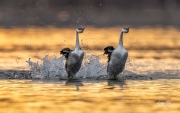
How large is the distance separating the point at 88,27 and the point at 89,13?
961cm

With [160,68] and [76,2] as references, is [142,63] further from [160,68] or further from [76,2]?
[76,2]

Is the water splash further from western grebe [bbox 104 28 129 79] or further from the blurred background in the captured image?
the blurred background

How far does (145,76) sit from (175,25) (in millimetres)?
34147

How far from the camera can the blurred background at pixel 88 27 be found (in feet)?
110

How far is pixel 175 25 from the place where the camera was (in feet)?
188

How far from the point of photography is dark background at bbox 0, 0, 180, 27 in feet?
191

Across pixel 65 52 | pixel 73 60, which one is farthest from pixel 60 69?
pixel 73 60

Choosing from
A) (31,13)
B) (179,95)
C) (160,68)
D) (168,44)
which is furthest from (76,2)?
(179,95)

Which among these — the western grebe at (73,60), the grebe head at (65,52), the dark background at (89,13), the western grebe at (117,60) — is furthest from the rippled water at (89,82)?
the dark background at (89,13)

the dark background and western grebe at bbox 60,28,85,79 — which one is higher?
the dark background

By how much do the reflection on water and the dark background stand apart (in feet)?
113

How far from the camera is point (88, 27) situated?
53531mm

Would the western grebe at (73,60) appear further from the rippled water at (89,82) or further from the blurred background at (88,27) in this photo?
the blurred background at (88,27)

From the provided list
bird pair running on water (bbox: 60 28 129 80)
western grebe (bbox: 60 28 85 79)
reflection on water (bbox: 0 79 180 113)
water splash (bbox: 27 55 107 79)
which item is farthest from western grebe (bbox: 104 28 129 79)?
reflection on water (bbox: 0 79 180 113)
